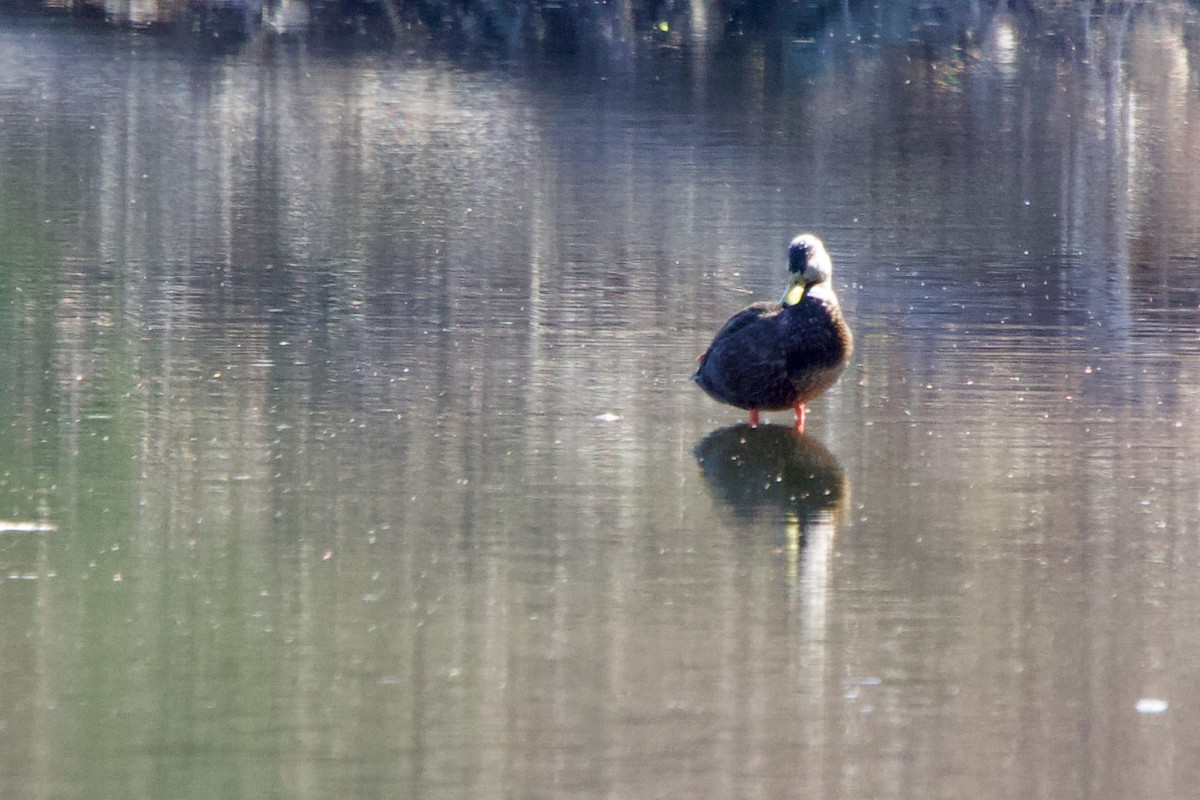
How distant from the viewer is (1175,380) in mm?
8633

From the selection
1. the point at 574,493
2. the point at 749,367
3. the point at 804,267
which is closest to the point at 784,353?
the point at 749,367

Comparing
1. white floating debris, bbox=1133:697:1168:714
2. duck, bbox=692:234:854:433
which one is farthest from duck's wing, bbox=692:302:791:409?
white floating debris, bbox=1133:697:1168:714

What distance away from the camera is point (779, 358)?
7.73 meters

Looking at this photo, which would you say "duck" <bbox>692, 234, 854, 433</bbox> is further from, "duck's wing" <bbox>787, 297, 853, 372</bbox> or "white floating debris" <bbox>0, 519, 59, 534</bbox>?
"white floating debris" <bbox>0, 519, 59, 534</bbox>

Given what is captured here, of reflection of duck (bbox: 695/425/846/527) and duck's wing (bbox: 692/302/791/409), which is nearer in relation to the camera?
reflection of duck (bbox: 695/425/846/527)

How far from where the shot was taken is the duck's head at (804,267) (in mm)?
8055

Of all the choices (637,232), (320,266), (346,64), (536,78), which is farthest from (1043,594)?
(346,64)

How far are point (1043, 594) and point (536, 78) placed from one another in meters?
17.3

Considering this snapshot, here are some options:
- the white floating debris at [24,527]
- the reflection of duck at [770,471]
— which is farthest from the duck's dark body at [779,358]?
the white floating debris at [24,527]

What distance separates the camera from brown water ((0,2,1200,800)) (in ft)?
15.4

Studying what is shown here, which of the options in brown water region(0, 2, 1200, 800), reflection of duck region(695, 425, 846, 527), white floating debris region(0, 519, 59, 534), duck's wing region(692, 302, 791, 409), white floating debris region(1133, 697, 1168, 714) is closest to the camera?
brown water region(0, 2, 1200, 800)

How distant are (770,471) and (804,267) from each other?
121 centimetres

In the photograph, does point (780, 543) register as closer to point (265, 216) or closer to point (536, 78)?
point (265, 216)

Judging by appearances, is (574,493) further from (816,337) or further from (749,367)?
(816,337)
